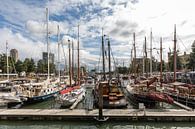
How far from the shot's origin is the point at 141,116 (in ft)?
81.3

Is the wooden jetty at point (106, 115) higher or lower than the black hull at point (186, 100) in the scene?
lower

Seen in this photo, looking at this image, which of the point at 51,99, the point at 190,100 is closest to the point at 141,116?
the point at 190,100

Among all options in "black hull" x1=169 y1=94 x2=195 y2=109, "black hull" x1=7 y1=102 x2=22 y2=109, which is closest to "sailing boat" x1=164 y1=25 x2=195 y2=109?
"black hull" x1=169 y1=94 x2=195 y2=109

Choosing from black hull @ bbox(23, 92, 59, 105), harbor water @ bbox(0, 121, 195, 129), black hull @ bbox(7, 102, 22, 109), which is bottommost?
harbor water @ bbox(0, 121, 195, 129)

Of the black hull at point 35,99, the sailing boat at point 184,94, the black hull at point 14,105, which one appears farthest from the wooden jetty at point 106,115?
the black hull at point 35,99

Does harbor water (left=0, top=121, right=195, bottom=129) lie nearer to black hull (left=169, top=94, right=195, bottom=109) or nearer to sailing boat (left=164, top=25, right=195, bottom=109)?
black hull (left=169, top=94, right=195, bottom=109)

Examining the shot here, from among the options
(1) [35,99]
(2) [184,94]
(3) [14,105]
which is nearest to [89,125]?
(3) [14,105]

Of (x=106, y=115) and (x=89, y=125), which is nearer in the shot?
(x=89, y=125)

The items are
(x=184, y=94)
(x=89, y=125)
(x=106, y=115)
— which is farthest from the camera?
(x=184, y=94)

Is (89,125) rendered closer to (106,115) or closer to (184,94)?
(106,115)

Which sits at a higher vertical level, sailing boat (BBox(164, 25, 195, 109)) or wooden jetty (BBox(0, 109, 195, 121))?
sailing boat (BBox(164, 25, 195, 109))

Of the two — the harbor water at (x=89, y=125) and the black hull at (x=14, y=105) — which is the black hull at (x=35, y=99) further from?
the harbor water at (x=89, y=125)

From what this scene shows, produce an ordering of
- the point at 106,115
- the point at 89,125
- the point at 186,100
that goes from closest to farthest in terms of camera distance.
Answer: the point at 89,125 → the point at 106,115 → the point at 186,100

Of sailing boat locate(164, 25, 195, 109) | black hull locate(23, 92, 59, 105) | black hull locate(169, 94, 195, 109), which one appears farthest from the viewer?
black hull locate(23, 92, 59, 105)
